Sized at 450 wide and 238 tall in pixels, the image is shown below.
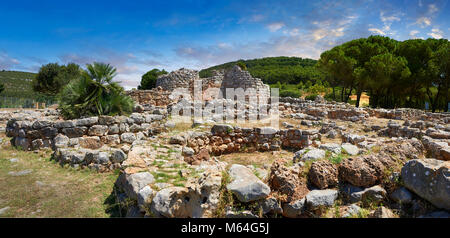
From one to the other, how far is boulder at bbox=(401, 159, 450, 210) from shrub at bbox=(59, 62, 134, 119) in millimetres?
9310

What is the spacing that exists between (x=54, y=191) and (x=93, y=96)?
5062 millimetres

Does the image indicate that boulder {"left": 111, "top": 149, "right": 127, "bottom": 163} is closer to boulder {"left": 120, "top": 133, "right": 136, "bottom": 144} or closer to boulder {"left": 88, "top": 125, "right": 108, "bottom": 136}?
boulder {"left": 120, "top": 133, "right": 136, "bottom": 144}

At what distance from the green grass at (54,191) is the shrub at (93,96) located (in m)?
2.54

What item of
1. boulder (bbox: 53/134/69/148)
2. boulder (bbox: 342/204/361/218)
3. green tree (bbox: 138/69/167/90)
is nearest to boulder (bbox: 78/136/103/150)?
boulder (bbox: 53/134/69/148)

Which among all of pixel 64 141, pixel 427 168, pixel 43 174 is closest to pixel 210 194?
pixel 427 168

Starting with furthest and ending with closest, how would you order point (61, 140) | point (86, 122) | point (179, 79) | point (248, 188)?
point (179, 79) → point (86, 122) → point (61, 140) → point (248, 188)

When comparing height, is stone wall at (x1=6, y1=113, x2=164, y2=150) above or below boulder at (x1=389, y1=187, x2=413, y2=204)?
above

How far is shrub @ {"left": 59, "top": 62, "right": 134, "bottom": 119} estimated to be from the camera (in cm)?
855

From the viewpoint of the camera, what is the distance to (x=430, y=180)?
2707mm

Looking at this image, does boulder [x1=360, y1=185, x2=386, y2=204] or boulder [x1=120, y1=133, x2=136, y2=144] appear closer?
boulder [x1=360, y1=185, x2=386, y2=204]

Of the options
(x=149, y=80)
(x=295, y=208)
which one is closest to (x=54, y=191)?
(x=295, y=208)

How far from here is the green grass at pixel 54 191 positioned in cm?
404

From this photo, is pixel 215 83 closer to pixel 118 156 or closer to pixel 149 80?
pixel 118 156
